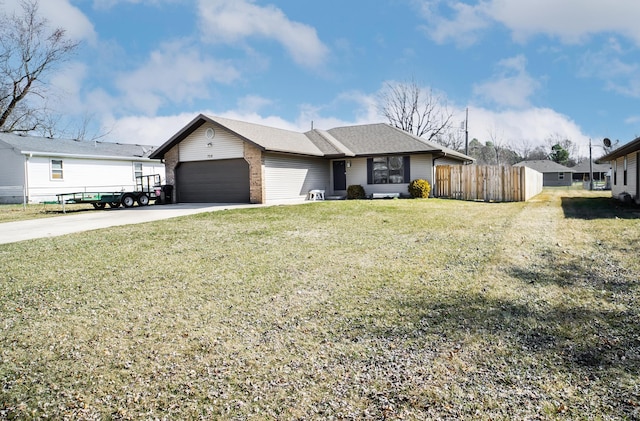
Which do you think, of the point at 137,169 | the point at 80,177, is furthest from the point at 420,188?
the point at 80,177

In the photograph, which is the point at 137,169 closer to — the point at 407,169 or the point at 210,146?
the point at 210,146

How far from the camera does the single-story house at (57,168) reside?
22469 millimetres

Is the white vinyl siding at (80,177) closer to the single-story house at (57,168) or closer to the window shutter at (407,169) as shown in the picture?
the single-story house at (57,168)

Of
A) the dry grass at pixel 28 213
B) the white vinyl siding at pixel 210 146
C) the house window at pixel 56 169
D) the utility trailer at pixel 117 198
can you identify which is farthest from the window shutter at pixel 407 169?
the house window at pixel 56 169

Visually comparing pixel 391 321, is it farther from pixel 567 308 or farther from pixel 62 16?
pixel 62 16

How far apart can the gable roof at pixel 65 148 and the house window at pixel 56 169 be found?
24.8 inches

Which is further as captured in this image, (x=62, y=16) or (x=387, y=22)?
(x=62, y=16)

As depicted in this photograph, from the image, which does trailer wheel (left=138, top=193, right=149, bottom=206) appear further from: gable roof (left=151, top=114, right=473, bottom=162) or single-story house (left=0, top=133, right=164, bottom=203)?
single-story house (left=0, top=133, right=164, bottom=203)

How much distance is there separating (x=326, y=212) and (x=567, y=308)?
8.94 metres

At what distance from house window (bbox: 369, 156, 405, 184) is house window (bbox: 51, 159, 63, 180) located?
18.7 meters

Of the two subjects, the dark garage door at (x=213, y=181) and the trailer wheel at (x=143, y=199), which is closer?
the dark garage door at (x=213, y=181)

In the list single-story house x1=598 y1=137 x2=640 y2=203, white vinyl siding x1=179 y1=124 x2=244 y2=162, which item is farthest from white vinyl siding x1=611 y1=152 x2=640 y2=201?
white vinyl siding x1=179 y1=124 x2=244 y2=162

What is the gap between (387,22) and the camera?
60.1ft

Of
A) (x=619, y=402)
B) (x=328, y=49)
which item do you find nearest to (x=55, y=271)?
(x=619, y=402)
